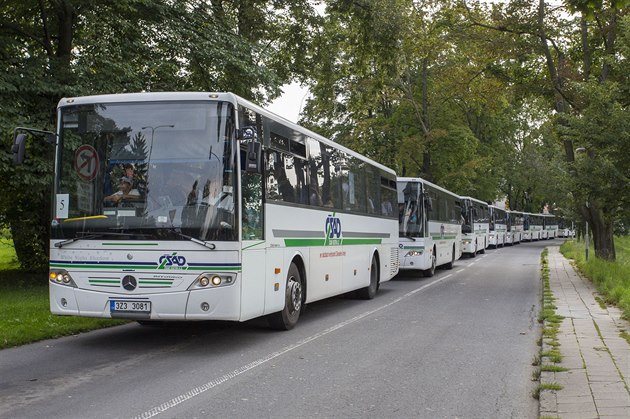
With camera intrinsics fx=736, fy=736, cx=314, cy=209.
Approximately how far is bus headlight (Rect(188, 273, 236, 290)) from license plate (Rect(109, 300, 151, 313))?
23.8 inches

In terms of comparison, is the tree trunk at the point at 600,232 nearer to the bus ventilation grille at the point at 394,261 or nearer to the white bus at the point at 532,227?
the bus ventilation grille at the point at 394,261

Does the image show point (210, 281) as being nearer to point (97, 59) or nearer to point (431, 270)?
point (97, 59)

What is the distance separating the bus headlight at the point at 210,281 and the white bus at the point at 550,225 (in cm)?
7834

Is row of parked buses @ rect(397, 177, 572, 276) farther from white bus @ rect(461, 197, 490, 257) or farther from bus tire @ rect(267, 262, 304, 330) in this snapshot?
bus tire @ rect(267, 262, 304, 330)

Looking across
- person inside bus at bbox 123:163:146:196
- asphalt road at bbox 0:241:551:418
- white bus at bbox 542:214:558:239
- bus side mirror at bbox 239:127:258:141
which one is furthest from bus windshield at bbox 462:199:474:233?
white bus at bbox 542:214:558:239

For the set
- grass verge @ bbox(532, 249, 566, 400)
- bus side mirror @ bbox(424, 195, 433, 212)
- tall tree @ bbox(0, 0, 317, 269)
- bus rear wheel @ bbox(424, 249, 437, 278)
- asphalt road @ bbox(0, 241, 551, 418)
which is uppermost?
tall tree @ bbox(0, 0, 317, 269)

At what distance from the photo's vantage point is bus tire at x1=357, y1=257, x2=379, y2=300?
1656 centimetres

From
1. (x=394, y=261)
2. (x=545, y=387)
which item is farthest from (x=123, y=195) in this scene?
(x=394, y=261)

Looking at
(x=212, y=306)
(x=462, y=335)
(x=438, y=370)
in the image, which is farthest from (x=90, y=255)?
(x=462, y=335)

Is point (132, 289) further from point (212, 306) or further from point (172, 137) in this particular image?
point (172, 137)

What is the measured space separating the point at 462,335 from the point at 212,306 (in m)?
4.16

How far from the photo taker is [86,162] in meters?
9.39

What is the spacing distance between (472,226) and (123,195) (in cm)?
3174

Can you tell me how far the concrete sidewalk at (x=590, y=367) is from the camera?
6.39 m
